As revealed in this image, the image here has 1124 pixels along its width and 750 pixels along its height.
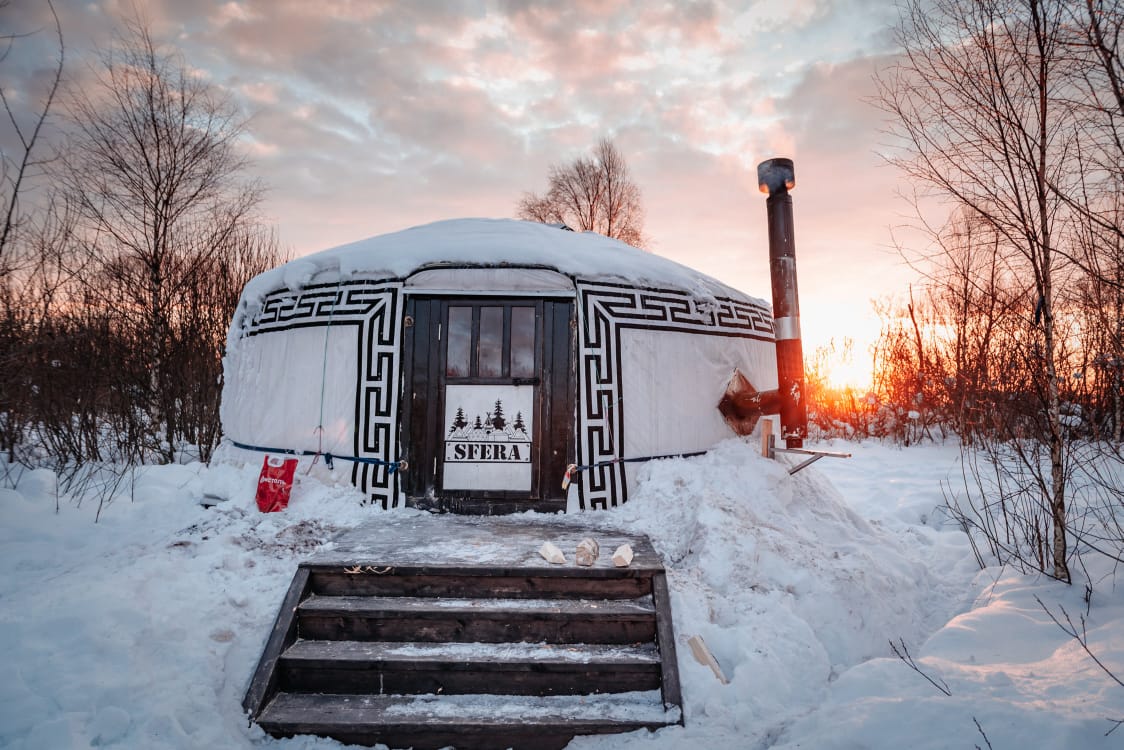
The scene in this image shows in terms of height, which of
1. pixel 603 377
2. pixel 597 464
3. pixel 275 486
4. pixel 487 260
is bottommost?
pixel 275 486

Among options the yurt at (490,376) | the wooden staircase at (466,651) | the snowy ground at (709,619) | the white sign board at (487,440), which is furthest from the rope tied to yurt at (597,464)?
the wooden staircase at (466,651)

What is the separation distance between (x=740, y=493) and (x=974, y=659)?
1.52 m

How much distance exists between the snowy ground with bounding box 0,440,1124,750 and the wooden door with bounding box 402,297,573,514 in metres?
0.58

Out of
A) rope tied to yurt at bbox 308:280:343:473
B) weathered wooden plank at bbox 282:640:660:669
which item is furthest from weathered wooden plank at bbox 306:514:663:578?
rope tied to yurt at bbox 308:280:343:473

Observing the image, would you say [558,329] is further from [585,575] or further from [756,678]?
[756,678]

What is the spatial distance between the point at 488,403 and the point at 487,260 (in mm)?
1046

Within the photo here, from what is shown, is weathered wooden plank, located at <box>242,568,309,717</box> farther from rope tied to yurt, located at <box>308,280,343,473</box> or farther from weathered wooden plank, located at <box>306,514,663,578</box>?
rope tied to yurt, located at <box>308,280,343,473</box>

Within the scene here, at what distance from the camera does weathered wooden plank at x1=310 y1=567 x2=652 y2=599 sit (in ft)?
8.68

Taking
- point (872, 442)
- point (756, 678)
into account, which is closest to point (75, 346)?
point (756, 678)

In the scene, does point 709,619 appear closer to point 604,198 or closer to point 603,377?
point 603,377

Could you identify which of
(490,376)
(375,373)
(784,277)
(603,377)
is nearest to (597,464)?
(603,377)

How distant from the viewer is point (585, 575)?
104 inches

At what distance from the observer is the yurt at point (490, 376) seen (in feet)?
12.8

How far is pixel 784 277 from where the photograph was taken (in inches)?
183
